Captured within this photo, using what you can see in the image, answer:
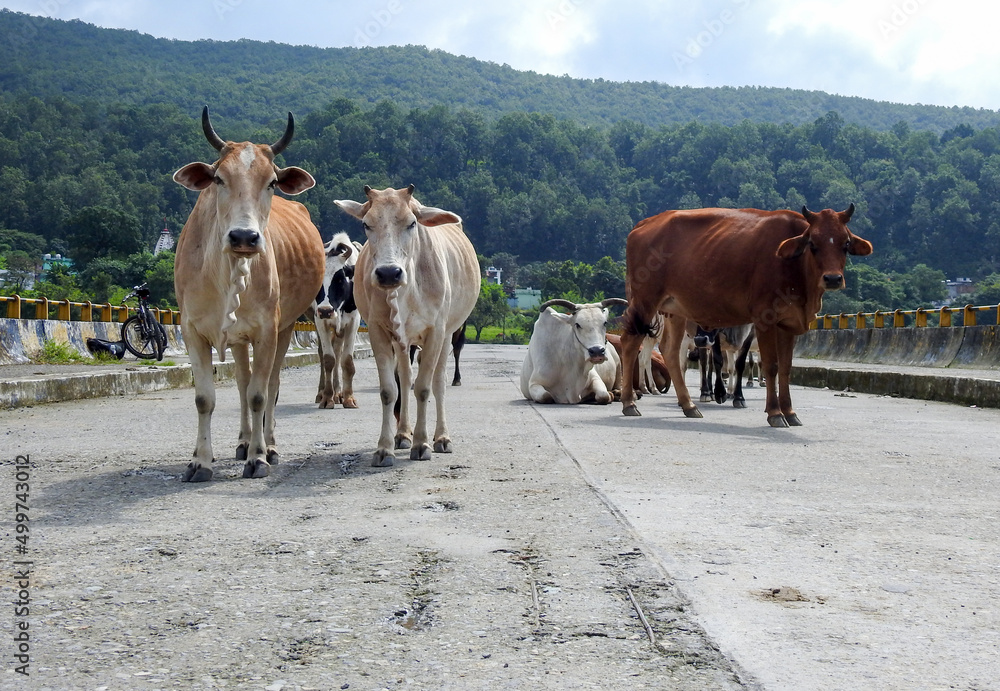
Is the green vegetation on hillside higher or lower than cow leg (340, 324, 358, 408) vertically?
higher

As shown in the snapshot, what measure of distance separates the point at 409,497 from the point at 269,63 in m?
172

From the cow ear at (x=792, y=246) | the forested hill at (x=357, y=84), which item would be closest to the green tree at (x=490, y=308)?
the forested hill at (x=357, y=84)

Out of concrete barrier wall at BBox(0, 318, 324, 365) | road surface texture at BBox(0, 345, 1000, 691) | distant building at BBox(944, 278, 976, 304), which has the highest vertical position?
distant building at BBox(944, 278, 976, 304)

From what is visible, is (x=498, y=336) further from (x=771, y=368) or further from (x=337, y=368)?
(x=771, y=368)

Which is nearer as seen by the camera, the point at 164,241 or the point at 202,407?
the point at 202,407

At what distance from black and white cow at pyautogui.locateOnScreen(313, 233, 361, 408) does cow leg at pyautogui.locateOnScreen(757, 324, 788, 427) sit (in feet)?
15.3

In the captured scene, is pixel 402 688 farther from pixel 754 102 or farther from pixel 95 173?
pixel 754 102

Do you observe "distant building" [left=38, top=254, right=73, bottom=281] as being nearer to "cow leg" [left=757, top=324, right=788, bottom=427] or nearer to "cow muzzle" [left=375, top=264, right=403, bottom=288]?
"cow leg" [left=757, top=324, right=788, bottom=427]

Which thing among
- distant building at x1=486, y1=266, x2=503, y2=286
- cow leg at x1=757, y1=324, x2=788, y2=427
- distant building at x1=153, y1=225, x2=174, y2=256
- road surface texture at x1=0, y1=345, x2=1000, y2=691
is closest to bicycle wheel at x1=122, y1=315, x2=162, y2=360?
road surface texture at x1=0, y1=345, x2=1000, y2=691

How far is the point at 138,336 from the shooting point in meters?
22.0

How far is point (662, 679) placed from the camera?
10.0ft

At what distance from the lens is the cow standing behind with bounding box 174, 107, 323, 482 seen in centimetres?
680

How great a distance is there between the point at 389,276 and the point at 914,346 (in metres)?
15.5

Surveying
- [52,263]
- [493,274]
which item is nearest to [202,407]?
[52,263]
